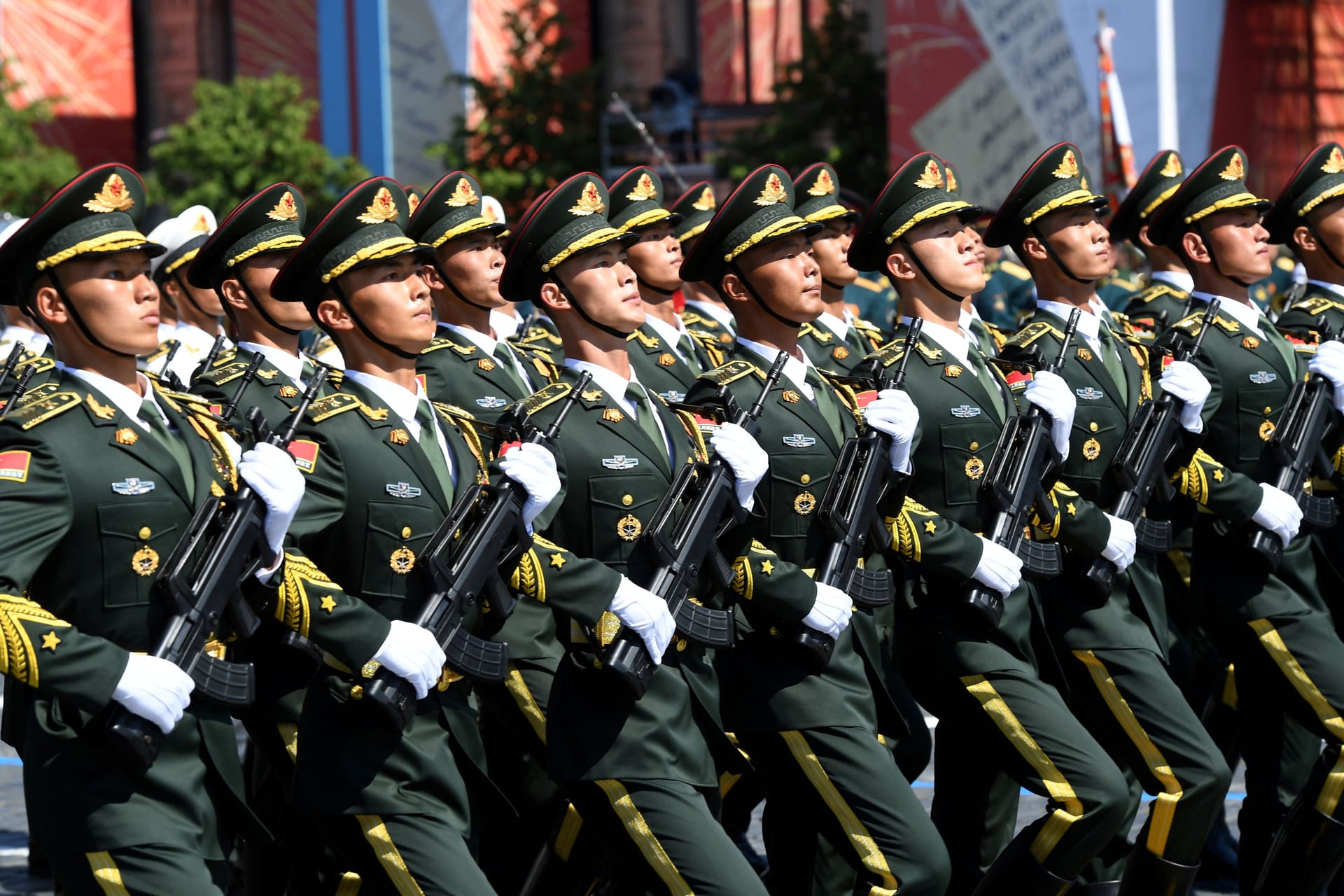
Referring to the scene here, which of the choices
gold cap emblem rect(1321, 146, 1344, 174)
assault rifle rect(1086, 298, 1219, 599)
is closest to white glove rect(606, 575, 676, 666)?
assault rifle rect(1086, 298, 1219, 599)

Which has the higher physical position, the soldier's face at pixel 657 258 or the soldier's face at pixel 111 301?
the soldier's face at pixel 111 301

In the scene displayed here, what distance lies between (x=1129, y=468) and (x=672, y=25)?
3026cm

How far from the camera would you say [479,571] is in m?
4.57

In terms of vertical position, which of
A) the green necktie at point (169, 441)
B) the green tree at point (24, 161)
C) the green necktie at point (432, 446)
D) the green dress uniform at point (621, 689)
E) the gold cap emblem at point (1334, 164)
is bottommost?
the green tree at point (24, 161)

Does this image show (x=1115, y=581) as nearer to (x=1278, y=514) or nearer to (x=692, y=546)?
(x=1278, y=514)

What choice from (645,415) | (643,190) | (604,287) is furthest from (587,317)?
(643,190)

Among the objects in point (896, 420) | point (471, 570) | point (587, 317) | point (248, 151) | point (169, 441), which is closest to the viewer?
point (169, 441)

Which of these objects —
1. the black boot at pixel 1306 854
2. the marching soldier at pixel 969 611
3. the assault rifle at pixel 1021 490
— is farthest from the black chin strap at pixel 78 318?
the black boot at pixel 1306 854

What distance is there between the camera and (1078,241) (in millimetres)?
6340

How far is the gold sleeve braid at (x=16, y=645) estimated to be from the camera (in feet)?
12.9

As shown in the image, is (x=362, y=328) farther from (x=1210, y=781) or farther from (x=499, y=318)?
(x=499, y=318)

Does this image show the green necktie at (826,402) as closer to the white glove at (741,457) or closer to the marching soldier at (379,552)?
the white glove at (741,457)

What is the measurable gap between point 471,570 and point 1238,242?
10.5 ft

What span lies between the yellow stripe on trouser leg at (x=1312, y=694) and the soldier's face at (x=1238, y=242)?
3.99 ft
